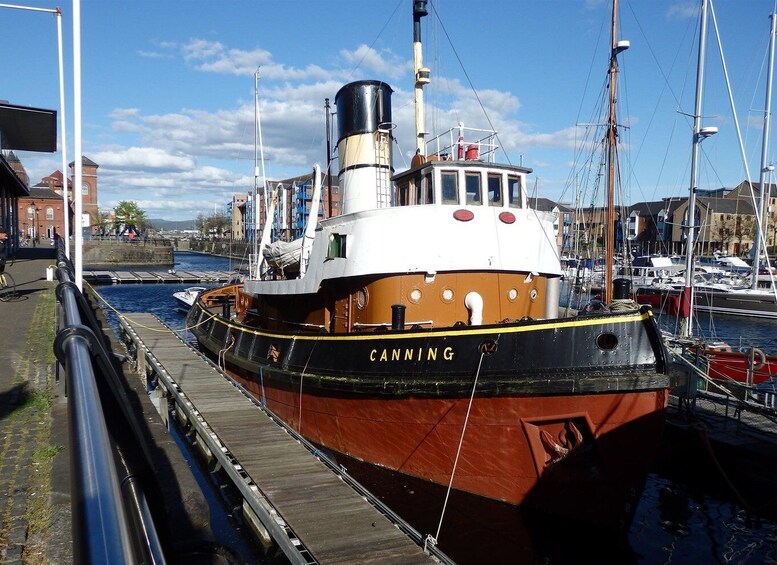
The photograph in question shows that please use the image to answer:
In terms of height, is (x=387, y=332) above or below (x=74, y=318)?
below

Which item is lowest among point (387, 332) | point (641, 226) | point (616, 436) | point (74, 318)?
point (616, 436)

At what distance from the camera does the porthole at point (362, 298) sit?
39.5 feet

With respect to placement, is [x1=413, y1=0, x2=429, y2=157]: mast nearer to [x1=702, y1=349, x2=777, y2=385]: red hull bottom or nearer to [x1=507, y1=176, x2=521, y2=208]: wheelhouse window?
[x1=507, y1=176, x2=521, y2=208]: wheelhouse window

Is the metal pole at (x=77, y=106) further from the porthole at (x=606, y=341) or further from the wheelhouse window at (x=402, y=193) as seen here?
the porthole at (x=606, y=341)

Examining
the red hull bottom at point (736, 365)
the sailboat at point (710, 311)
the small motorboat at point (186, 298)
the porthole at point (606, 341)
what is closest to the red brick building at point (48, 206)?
the small motorboat at point (186, 298)

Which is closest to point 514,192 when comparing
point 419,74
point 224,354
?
point 419,74

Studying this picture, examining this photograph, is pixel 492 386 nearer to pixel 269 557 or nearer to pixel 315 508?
pixel 315 508

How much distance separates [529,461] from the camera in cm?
930

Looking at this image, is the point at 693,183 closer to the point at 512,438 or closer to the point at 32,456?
the point at 512,438

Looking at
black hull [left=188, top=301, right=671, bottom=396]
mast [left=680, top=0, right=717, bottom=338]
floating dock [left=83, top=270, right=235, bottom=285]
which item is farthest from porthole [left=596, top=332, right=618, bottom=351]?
floating dock [left=83, top=270, right=235, bottom=285]

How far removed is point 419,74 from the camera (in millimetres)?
14102

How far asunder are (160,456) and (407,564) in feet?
10.2

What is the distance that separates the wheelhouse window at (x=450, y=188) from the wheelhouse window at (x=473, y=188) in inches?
9.9

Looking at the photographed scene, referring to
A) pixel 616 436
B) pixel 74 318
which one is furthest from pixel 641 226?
pixel 74 318
